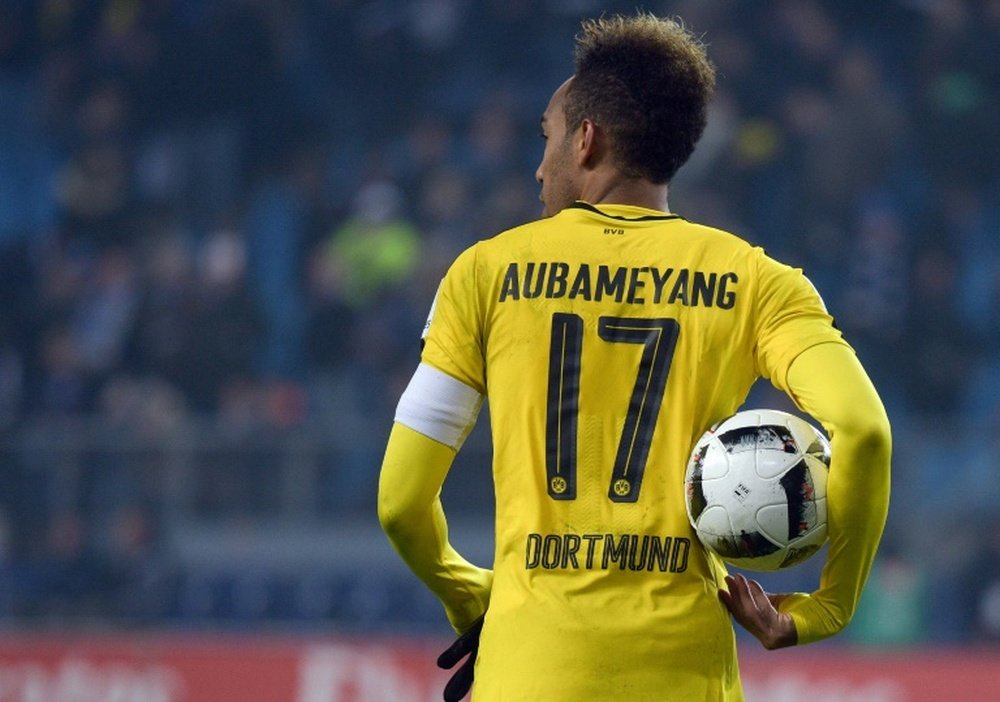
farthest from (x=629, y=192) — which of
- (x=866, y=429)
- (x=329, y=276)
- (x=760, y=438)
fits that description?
(x=329, y=276)

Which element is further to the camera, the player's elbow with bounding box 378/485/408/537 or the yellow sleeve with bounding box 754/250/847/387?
the player's elbow with bounding box 378/485/408/537

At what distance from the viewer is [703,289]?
9.13ft

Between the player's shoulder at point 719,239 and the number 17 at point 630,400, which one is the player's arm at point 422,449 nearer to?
the number 17 at point 630,400

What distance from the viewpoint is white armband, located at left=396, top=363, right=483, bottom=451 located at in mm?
2852

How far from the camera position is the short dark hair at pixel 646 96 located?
9.37 ft

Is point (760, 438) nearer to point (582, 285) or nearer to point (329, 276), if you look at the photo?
point (582, 285)

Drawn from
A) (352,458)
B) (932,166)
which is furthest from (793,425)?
(932,166)

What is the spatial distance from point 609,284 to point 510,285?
162 millimetres

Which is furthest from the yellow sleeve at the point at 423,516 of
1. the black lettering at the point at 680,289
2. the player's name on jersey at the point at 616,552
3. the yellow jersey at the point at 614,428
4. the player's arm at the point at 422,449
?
the black lettering at the point at 680,289

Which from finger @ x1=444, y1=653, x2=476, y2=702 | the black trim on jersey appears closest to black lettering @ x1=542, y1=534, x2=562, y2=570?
finger @ x1=444, y1=653, x2=476, y2=702

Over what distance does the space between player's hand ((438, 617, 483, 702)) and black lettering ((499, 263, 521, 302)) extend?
57 cm

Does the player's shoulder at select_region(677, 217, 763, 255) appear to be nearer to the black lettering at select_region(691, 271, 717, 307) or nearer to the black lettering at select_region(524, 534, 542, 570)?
the black lettering at select_region(691, 271, 717, 307)

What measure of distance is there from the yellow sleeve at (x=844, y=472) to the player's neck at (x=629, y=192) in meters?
0.39

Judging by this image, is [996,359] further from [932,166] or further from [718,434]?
[718,434]
